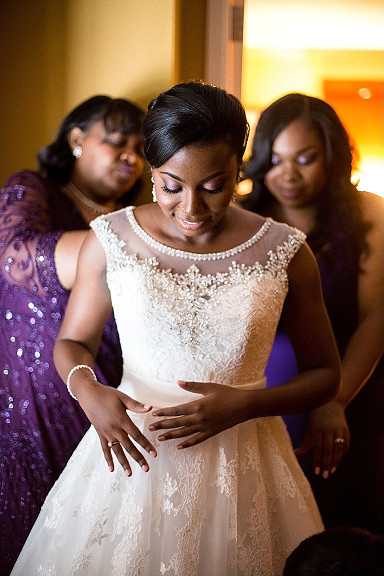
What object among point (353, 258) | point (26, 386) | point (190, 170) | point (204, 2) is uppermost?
point (204, 2)

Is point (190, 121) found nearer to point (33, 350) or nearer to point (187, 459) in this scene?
point (187, 459)

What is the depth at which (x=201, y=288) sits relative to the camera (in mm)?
1310

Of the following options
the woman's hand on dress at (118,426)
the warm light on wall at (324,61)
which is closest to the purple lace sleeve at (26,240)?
the woman's hand on dress at (118,426)

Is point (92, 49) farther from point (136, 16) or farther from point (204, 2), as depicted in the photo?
point (204, 2)

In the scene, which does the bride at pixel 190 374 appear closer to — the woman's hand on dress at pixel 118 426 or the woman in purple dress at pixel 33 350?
the woman's hand on dress at pixel 118 426

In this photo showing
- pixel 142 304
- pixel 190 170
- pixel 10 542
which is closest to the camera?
pixel 190 170

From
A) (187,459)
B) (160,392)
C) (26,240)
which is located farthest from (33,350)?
(187,459)

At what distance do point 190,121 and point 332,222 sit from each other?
77 cm

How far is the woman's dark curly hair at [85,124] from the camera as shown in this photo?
1.80 m

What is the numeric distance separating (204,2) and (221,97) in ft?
2.79

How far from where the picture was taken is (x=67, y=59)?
76.6 inches

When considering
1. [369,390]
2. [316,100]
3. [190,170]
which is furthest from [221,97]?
[369,390]

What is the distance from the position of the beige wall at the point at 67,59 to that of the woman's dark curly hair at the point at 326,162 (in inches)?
12.5

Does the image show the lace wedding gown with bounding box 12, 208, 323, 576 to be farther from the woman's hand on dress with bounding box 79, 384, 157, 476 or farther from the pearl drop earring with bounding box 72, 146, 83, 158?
the pearl drop earring with bounding box 72, 146, 83, 158
